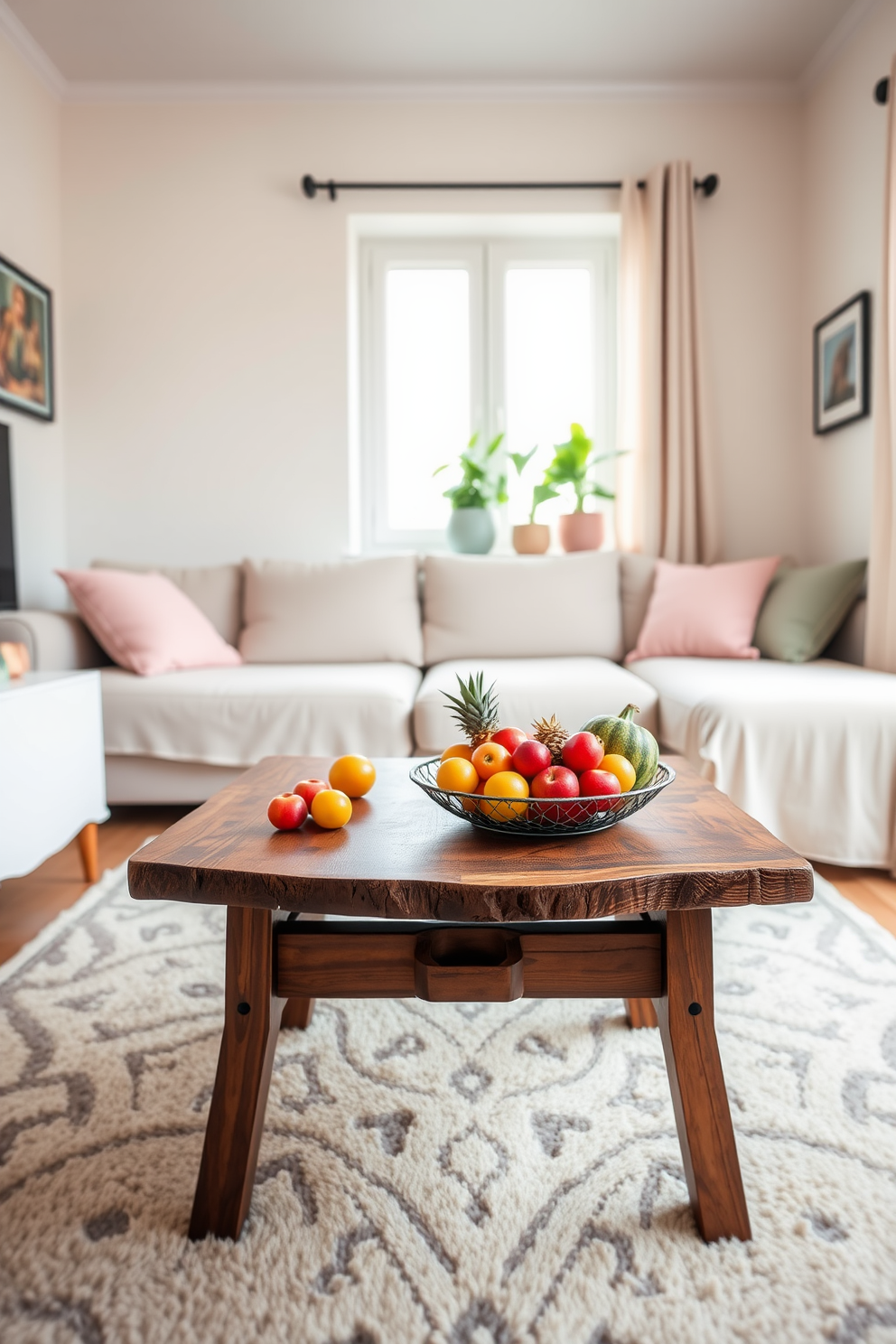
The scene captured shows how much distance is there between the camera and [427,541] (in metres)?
3.73

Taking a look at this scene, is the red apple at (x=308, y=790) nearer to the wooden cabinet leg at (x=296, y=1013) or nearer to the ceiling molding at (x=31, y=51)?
the wooden cabinet leg at (x=296, y=1013)

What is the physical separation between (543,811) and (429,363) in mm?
3135

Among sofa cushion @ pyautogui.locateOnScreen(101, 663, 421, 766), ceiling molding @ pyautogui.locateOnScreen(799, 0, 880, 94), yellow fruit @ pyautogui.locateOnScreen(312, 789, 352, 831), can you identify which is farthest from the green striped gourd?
ceiling molding @ pyautogui.locateOnScreen(799, 0, 880, 94)

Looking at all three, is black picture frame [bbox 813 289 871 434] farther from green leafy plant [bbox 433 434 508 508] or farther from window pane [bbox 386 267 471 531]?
window pane [bbox 386 267 471 531]

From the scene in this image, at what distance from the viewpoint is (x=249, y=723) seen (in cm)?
237

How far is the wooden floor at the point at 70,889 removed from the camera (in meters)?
1.79

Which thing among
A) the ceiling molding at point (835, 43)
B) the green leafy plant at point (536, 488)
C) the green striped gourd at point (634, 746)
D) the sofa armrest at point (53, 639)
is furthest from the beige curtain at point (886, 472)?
the sofa armrest at point (53, 639)

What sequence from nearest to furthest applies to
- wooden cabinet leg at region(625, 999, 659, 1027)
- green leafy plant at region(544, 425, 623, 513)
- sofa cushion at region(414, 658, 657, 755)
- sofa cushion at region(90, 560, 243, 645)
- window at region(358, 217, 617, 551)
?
wooden cabinet leg at region(625, 999, 659, 1027), sofa cushion at region(414, 658, 657, 755), sofa cushion at region(90, 560, 243, 645), green leafy plant at region(544, 425, 623, 513), window at region(358, 217, 617, 551)

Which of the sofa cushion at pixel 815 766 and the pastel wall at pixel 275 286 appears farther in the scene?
the pastel wall at pixel 275 286

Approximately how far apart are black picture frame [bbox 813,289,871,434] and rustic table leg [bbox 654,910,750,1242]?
2656 millimetres

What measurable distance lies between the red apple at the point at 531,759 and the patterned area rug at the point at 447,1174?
1.56 feet

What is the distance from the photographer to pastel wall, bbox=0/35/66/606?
3062 millimetres

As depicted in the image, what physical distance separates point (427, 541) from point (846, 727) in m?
2.17

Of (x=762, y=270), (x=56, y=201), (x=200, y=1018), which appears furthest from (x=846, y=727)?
(x=56, y=201)
